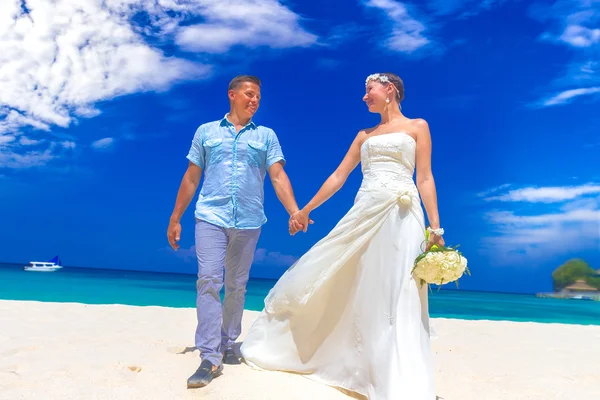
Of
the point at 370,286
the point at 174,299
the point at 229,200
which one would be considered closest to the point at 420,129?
the point at 370,286

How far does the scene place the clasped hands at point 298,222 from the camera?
480 centimetres

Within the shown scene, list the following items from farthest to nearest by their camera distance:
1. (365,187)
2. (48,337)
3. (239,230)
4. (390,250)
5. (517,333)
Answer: (517,333), (48,337), (239,230), (365,187), (390,250)

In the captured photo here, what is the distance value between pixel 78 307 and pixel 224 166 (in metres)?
6.11

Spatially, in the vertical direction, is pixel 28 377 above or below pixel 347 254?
below

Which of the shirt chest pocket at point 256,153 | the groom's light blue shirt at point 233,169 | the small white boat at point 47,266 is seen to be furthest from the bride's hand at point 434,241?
the small white boat at point 47,266

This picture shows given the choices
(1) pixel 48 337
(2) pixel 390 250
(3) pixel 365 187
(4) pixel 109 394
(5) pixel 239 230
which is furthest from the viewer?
(1) pixel 48 337

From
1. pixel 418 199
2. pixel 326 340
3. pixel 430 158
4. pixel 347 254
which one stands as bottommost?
pixel 326 340

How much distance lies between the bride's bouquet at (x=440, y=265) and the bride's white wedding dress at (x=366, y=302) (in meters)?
0.14

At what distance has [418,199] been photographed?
14.0ft

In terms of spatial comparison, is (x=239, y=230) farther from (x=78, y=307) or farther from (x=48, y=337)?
(x=78, y=307)

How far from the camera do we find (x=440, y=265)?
3.78 meters

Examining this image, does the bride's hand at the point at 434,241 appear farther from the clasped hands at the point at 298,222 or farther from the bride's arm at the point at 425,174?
the clasped hands at the point at 298,222

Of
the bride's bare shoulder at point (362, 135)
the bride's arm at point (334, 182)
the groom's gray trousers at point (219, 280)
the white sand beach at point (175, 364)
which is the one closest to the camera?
the white sand beach at point (175, 364)

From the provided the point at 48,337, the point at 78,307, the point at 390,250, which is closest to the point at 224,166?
the point at 390,250
